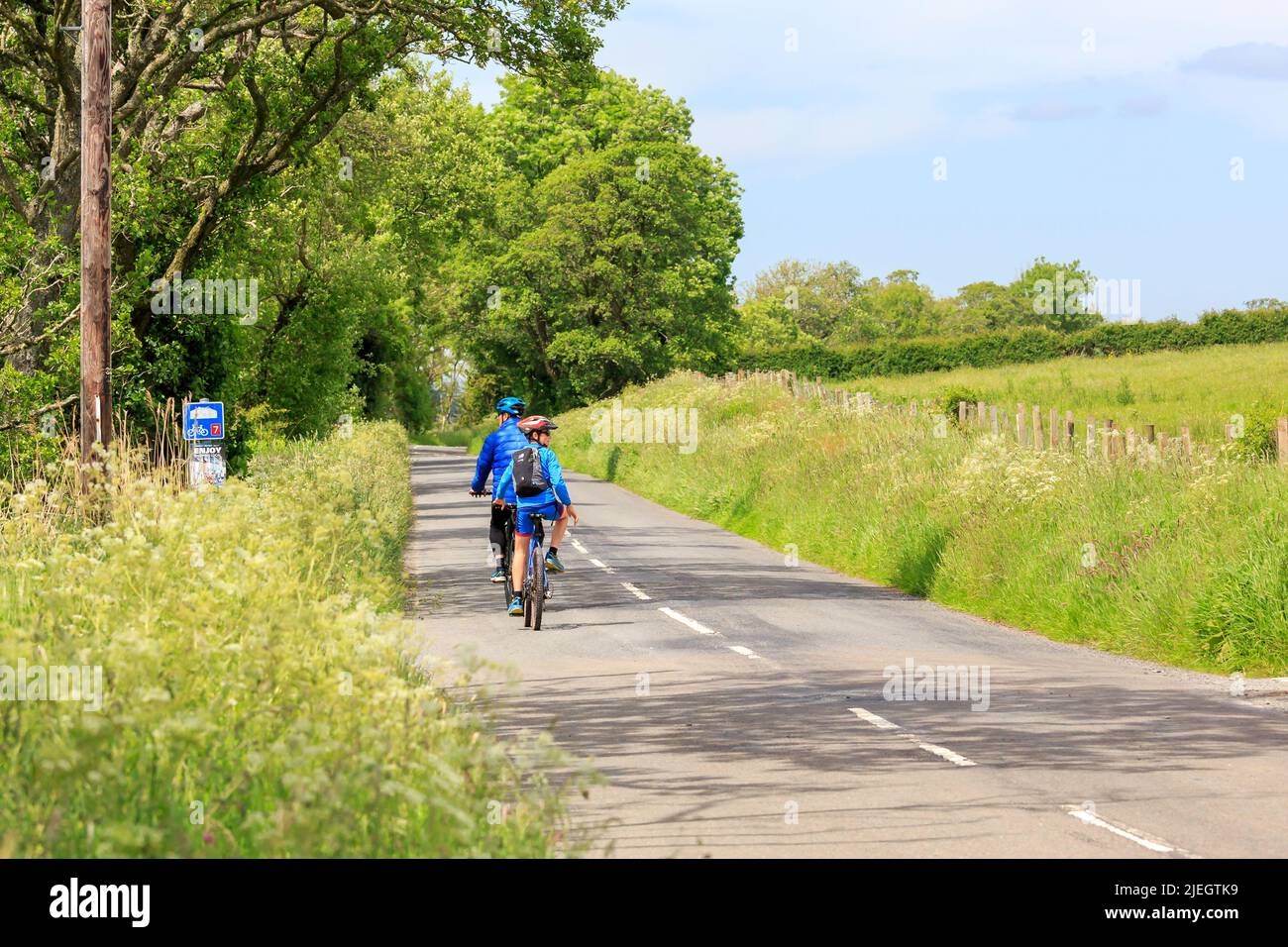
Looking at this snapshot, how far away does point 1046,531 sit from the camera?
19312mm

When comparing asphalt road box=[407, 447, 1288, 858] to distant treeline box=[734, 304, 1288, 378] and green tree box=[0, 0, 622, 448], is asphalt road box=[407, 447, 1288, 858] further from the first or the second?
distant treeline box=[734, 304, 1288, 378]

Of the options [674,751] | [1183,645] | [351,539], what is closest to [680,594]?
[351,539]

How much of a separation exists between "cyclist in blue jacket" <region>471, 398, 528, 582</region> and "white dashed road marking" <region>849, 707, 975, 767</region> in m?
7.31

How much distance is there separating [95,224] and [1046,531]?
11562 mm

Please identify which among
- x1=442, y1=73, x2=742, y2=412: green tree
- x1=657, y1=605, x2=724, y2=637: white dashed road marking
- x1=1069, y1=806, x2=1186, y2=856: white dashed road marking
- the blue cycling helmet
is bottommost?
x1=657, y1=605, x2=724, y2=637: white dashed road marking

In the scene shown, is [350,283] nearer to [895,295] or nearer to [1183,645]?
[1183,645]

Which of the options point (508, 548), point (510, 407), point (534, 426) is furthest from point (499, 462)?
point (534, 426)

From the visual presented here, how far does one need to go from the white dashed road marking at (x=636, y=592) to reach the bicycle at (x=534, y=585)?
117 inches

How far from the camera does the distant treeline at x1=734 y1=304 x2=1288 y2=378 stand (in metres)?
70.2

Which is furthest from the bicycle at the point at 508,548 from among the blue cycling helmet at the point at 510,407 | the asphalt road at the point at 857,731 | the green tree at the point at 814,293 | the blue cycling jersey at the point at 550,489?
the green tree at the point at 814,293

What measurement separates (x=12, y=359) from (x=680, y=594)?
1197 cm

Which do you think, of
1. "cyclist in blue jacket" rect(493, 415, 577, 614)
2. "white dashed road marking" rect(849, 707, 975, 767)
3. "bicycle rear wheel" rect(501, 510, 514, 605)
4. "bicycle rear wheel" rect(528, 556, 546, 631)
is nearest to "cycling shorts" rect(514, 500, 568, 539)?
"cyclist in blue jacket" rect(493, 415, 577, 614)

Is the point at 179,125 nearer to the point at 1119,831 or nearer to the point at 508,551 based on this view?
the point at 508,551
